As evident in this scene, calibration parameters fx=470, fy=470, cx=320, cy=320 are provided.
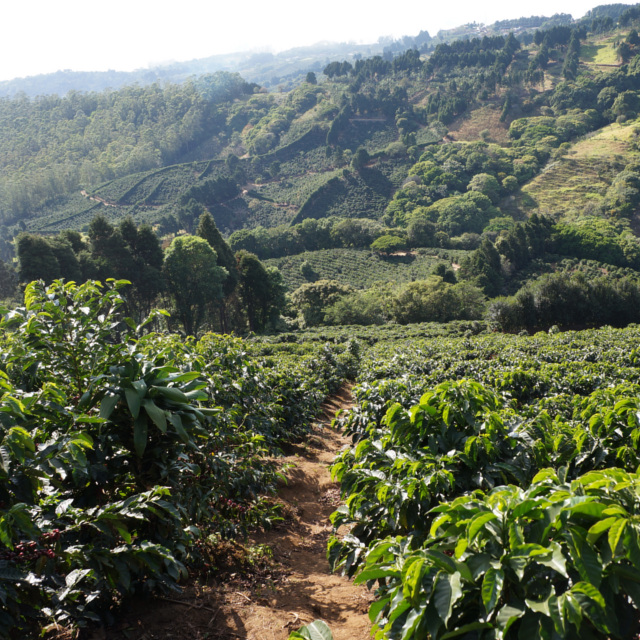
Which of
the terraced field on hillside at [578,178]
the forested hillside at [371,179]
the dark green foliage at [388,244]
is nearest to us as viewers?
the forested hillside at [371,179]

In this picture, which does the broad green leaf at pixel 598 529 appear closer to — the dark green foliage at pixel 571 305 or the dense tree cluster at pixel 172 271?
the dense tree cluster at pixel 172 271

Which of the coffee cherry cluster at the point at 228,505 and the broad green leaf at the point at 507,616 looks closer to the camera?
the broad green leaf at the point at 507,616

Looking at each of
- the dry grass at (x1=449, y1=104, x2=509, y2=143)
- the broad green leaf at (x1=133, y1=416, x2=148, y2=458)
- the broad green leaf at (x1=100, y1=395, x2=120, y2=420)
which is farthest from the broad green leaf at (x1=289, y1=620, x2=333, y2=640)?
the dry grass at (x1=449, y1=104, x2=509, y2=143)

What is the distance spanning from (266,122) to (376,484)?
131 metres

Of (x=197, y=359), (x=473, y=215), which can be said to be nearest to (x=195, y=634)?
(x=197, y=359)

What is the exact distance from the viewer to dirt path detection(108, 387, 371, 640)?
2854 millimetres

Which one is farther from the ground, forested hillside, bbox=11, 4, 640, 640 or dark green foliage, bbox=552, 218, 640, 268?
forested hillside, bbox=11, 4, 640, 640

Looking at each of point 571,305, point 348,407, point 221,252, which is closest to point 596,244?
point 571,305

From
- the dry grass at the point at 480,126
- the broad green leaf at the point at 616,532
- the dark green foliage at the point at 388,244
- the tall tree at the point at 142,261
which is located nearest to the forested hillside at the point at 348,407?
the broad green leaf at the point at 616,532

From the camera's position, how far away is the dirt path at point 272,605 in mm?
2854

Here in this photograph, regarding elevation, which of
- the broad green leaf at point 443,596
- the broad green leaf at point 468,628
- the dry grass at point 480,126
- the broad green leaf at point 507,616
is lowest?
the broad green leaf at point 468,628

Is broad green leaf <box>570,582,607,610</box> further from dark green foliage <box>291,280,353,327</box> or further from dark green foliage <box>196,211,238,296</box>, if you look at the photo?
dark green foliage <box>291,280,353,327</box>

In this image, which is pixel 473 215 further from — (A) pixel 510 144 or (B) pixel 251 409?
(B) pixel 251 409

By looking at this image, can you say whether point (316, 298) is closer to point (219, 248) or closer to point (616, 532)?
point (219, 248)
